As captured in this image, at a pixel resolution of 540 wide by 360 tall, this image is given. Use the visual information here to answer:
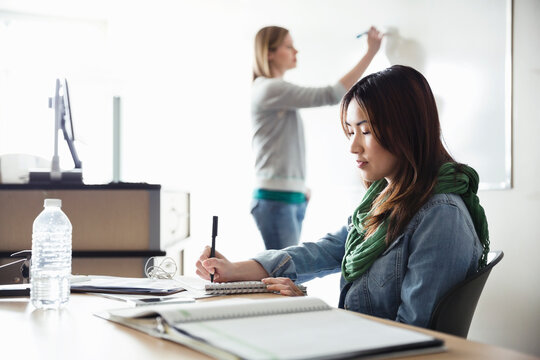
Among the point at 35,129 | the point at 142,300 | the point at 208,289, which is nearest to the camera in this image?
the point at 142,300

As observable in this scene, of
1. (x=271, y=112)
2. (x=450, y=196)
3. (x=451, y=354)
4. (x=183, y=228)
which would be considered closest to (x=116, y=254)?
(x=183, y=228)

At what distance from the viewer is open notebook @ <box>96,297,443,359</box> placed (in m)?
0.69

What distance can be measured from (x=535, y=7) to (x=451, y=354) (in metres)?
1.61

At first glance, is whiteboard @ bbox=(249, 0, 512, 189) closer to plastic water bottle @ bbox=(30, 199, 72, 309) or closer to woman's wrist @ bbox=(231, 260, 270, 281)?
woman's wrist @ bbox=(231, 260, 270, 281)

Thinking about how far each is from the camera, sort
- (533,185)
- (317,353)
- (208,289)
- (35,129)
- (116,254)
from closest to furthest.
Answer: (317,353) < (208,289) < (533,185) < (116,254) < (35,129)

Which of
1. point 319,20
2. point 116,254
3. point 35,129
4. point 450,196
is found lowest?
point 116,254

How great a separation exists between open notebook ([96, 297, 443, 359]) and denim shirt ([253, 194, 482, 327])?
0.98 ft

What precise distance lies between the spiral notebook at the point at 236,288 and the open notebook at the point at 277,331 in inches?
14.1

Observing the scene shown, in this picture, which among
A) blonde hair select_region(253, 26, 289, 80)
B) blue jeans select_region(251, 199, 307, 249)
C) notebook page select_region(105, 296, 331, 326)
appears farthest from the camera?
blonde hair select_region(253, 26, 289, 80)

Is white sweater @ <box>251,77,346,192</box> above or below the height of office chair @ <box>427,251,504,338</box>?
above

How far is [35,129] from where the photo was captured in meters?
4.50

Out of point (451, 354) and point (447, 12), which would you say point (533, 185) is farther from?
point (451, 354)

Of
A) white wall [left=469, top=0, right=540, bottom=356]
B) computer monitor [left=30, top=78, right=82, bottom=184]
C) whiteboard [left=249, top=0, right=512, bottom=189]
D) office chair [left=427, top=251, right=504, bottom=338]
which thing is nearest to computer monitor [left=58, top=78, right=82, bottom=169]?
computer monitor [left=30, top=78, right=82, bottom=184]

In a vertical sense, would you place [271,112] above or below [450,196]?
above
